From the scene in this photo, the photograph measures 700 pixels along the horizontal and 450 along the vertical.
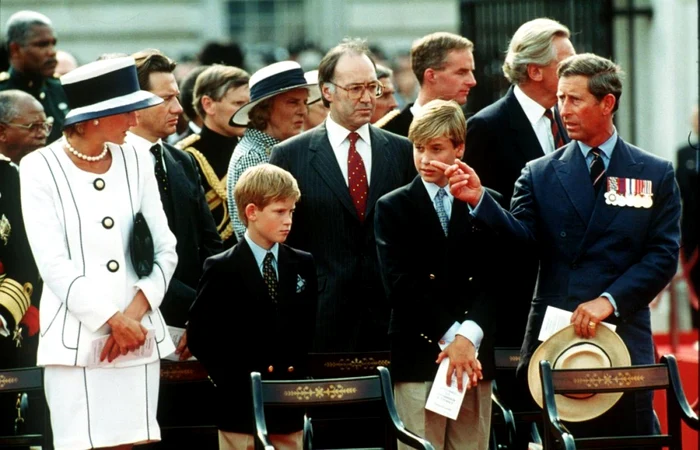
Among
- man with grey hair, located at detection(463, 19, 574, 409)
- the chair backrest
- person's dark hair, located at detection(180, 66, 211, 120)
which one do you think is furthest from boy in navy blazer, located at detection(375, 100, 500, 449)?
person's dark hair, located at detection(180, 66, 211, 120)

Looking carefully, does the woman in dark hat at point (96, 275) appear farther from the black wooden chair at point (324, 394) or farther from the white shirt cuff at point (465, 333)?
the white shirt cuff at point (465, 333)

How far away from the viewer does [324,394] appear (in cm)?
544

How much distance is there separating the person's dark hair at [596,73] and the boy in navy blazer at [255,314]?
1225 mm

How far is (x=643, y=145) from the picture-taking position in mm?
13570

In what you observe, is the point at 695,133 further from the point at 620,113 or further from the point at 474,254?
the point at 474,254

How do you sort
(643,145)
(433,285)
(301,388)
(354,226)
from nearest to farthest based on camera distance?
(301,388) < (433,285) < (354,226) < (643,145)

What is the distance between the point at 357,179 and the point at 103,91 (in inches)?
51.8

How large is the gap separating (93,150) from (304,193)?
3.89ft

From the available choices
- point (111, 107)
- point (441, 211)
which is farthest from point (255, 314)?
point (111, 107)

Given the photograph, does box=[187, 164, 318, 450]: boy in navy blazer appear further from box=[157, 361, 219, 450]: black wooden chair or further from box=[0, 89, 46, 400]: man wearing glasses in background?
box=[0, 89, 46, 400]: man wearing glasses in background

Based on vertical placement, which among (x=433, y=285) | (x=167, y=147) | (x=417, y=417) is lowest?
(x=417, y=417)

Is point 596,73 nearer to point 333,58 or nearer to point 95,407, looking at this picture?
point 333,58

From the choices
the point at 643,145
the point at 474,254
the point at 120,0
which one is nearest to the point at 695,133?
the point at 643,145

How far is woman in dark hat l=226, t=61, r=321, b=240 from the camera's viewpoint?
23.1ft
